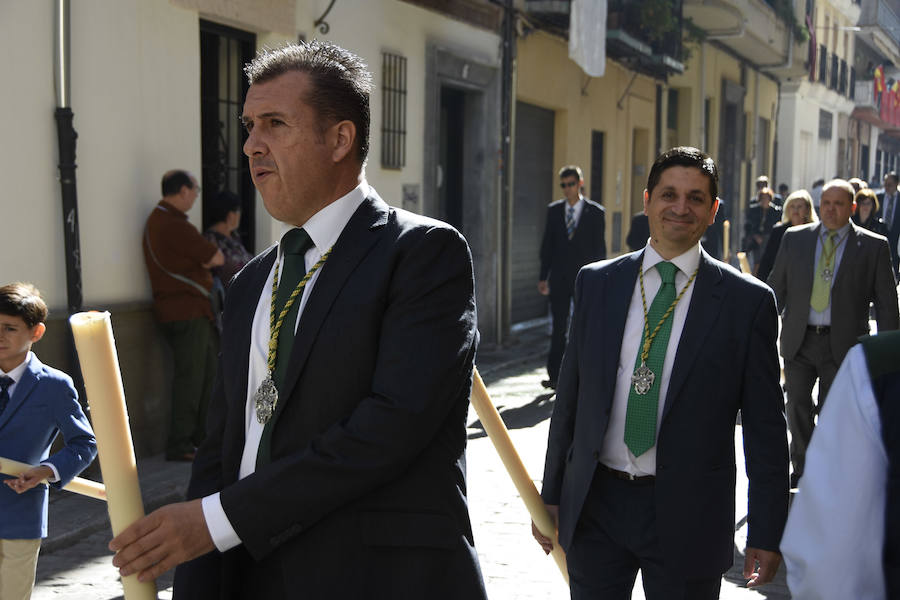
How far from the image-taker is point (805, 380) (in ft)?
22.8

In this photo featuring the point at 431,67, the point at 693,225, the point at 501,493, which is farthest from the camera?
the point at 431,67

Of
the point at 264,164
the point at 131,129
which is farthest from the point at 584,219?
the point at 264,164

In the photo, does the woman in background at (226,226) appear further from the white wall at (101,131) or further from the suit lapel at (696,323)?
the suit lapel at (696,323)

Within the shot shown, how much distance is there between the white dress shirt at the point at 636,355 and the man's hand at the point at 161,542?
163cm

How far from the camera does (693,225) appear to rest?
138 inches

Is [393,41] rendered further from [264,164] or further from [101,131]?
[264,164]

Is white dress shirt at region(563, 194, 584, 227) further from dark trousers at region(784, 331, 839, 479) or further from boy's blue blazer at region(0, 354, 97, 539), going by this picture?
boy's blue blazer at region(0, 354, 97, 539)

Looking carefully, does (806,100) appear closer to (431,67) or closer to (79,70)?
(431,67)

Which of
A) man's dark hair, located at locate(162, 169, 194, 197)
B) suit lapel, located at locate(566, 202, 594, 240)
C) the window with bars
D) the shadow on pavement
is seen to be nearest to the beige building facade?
the window with bars

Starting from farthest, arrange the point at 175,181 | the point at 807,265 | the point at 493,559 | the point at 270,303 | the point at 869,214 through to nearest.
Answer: the point at 869,214, the point at 175,181, the point at 807,265, the point at 493,559, the point at 270,303

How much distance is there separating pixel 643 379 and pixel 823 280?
3.80 metres

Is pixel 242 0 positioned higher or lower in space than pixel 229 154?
higher

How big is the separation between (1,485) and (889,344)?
120 inches

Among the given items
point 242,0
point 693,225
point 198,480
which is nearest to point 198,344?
point 242,0
